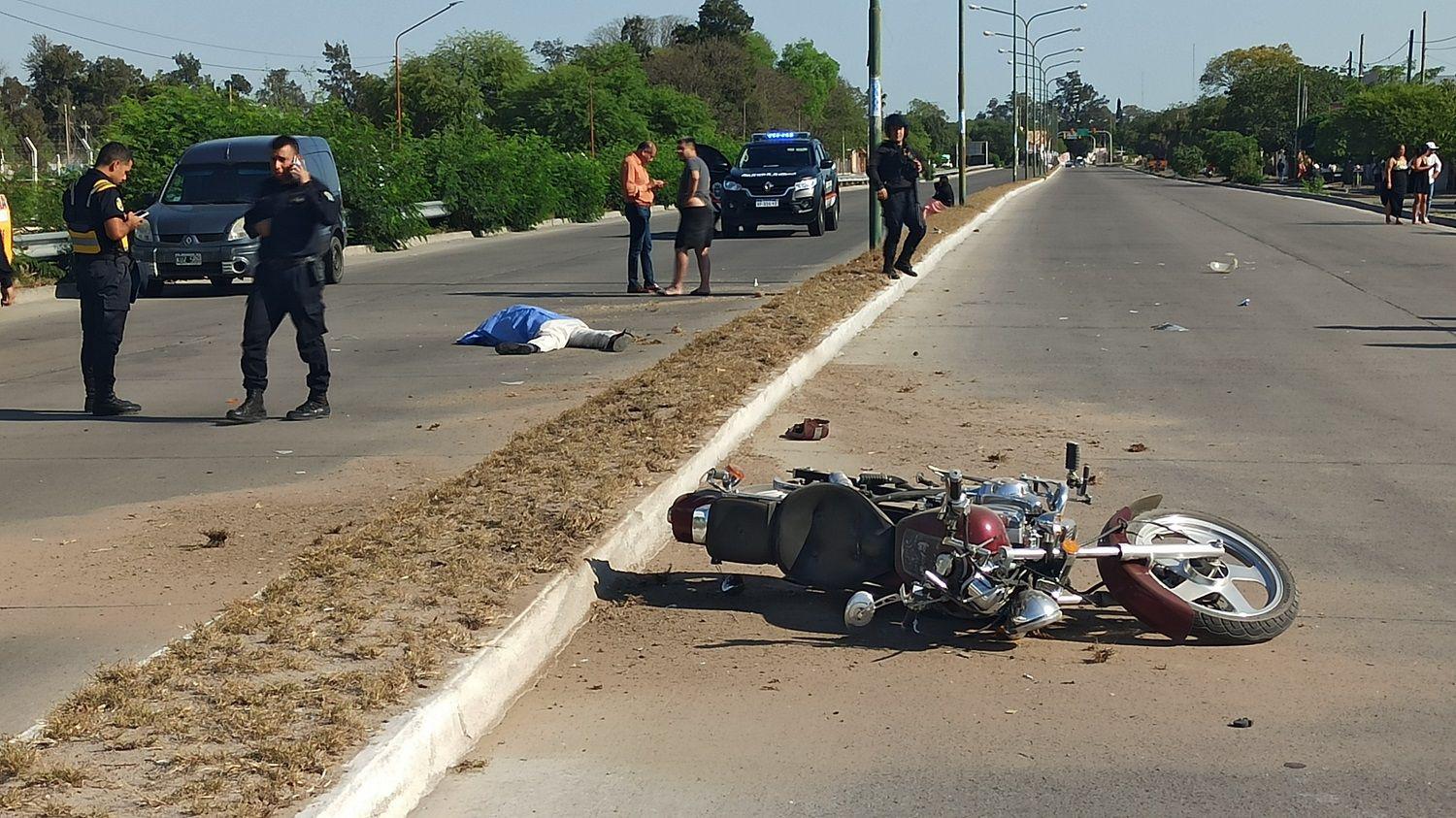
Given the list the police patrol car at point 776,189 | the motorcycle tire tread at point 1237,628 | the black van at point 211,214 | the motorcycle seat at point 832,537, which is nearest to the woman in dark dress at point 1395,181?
the police patrol car at point 776,189

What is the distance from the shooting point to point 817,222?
108 feet

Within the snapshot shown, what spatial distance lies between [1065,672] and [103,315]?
7613 mm

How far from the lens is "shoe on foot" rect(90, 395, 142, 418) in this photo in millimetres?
10703

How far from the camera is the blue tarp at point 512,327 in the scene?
46.5 ft

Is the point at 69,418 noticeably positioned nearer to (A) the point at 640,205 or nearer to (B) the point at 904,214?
(A) the point at 640,205

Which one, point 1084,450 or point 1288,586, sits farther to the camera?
point 1084,450

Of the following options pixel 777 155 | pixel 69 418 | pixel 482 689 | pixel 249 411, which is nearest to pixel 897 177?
pixel 249 411

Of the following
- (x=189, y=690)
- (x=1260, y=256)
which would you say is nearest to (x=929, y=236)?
(x=1260, y=256)

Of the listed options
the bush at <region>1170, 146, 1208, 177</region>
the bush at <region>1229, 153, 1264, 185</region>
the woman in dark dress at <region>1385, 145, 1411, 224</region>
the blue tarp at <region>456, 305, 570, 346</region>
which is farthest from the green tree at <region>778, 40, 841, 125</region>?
the blue tarp at <region>456, 305, 570, 346</region>

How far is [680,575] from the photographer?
656cm

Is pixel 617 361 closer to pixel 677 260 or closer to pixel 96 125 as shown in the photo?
pixel 677 260

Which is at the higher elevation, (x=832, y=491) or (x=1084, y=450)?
(x=832, y=491)

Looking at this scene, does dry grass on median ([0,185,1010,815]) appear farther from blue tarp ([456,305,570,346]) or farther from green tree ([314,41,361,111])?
green tree ([314,41,361,111])

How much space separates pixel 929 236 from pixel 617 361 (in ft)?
53.0
